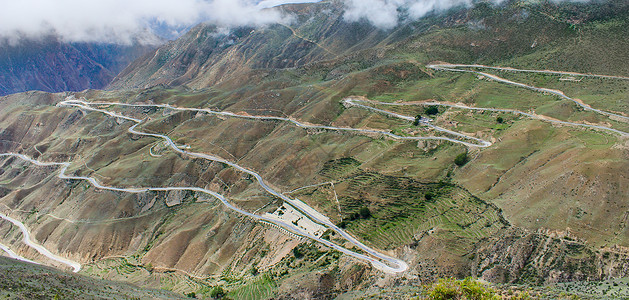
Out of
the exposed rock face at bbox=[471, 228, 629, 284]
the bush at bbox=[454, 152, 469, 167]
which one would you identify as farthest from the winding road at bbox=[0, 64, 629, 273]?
the exposed rock face at bbox=[471, 228, 629, 284]

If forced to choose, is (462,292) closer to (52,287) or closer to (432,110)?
(52,287)

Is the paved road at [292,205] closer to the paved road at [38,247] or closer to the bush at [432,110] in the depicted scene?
the paved road at [38,247]

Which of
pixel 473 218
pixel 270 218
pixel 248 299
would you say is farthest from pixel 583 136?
pixel 248 299

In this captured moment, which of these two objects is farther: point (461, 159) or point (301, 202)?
point (301, 202)

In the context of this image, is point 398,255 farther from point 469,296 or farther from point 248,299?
point 248,299

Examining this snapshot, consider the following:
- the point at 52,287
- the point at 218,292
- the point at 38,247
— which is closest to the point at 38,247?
the point at 38,247

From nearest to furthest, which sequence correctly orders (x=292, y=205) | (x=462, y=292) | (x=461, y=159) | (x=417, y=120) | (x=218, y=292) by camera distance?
(x=462, y=292) → (x=218, y=292) → (x=461, y=159) → (x=292, y=205) → (x=417, y=120)

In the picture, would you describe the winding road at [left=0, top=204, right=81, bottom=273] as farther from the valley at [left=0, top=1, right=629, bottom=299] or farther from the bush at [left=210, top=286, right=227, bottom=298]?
the bush at [left=210, top=286, right=227, bottom=298]

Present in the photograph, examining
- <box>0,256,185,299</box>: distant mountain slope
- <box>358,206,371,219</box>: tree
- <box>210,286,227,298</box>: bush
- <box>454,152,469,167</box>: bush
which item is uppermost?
<box>0,256,185,299</box>: distant mountain slope
